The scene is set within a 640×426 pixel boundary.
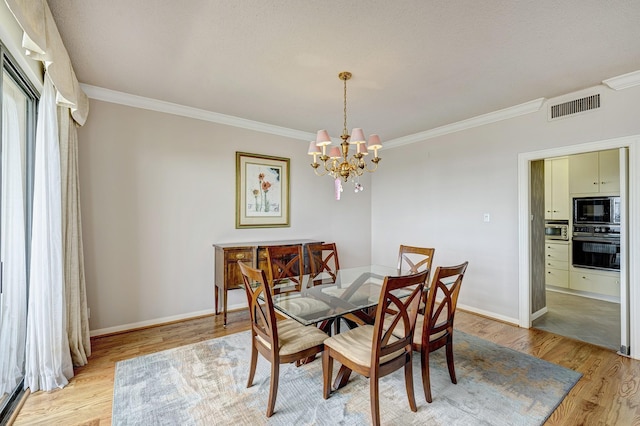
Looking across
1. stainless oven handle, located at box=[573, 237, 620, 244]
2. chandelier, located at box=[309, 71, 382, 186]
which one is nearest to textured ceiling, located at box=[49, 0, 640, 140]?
chandelier, located at box=[309, 71, 382, 186]

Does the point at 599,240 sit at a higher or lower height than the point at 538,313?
higher

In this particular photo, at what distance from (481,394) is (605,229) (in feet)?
13.0

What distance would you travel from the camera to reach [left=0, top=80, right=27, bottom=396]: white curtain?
6.12 ft

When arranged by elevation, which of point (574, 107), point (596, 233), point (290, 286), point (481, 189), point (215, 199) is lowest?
point (290, 286)

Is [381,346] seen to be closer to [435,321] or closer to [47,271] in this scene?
[435,321]

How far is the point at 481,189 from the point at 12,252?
4590mm

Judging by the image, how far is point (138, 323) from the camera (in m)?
3.23

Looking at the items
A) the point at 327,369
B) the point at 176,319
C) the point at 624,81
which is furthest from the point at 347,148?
the point at 176,319

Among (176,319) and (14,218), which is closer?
(14,218)

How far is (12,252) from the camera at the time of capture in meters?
1.98

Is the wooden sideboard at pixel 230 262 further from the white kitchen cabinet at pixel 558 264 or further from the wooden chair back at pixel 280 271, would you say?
the white kitchen cabinet at pixel 558 264

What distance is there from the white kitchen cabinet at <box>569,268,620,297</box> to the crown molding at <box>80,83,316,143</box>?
4771 millimetres

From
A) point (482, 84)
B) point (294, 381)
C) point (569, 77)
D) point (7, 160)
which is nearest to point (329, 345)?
point (294, 381)

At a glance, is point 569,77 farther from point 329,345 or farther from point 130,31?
point 130,31
